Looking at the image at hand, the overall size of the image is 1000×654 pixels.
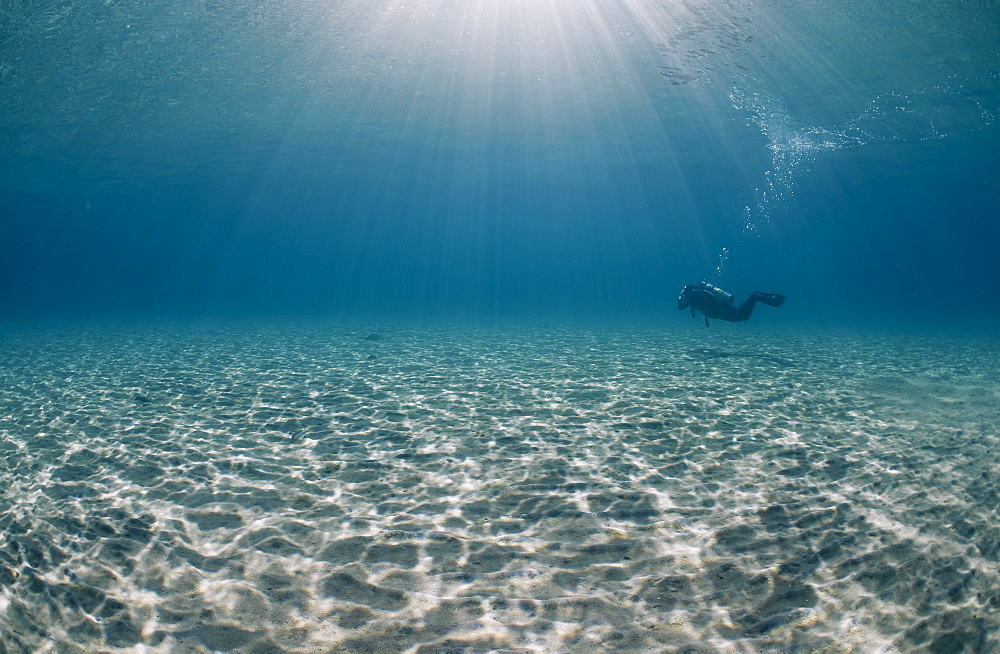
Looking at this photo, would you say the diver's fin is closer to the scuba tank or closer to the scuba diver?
the scuba diver

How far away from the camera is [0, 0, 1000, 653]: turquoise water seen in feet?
12.9

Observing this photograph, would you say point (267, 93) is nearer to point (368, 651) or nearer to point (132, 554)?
point (132, 554)

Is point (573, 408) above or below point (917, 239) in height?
below

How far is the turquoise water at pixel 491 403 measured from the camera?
12.9 ft

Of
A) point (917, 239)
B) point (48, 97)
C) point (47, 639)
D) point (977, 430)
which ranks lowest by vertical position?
point (47, 639)

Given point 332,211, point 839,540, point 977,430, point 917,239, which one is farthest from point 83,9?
point 917,239

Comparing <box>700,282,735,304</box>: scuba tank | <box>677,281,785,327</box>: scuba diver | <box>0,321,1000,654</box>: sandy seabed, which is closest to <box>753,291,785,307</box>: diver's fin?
<box>677,281,785,327</box>: scuba diver

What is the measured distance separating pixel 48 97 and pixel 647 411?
85.5 ft

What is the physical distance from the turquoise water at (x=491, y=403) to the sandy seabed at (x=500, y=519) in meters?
0.04

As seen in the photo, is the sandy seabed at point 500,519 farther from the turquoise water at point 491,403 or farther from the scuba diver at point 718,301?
the scuba diver at point 718,301

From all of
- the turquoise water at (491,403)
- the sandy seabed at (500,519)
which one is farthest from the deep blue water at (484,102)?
the sandy seabed at (500,519)

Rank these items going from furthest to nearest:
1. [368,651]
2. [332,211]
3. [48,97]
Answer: [332,211], [48,97], [368,651]

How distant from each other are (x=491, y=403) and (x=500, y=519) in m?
4.92

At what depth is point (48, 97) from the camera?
2086 centimetres
